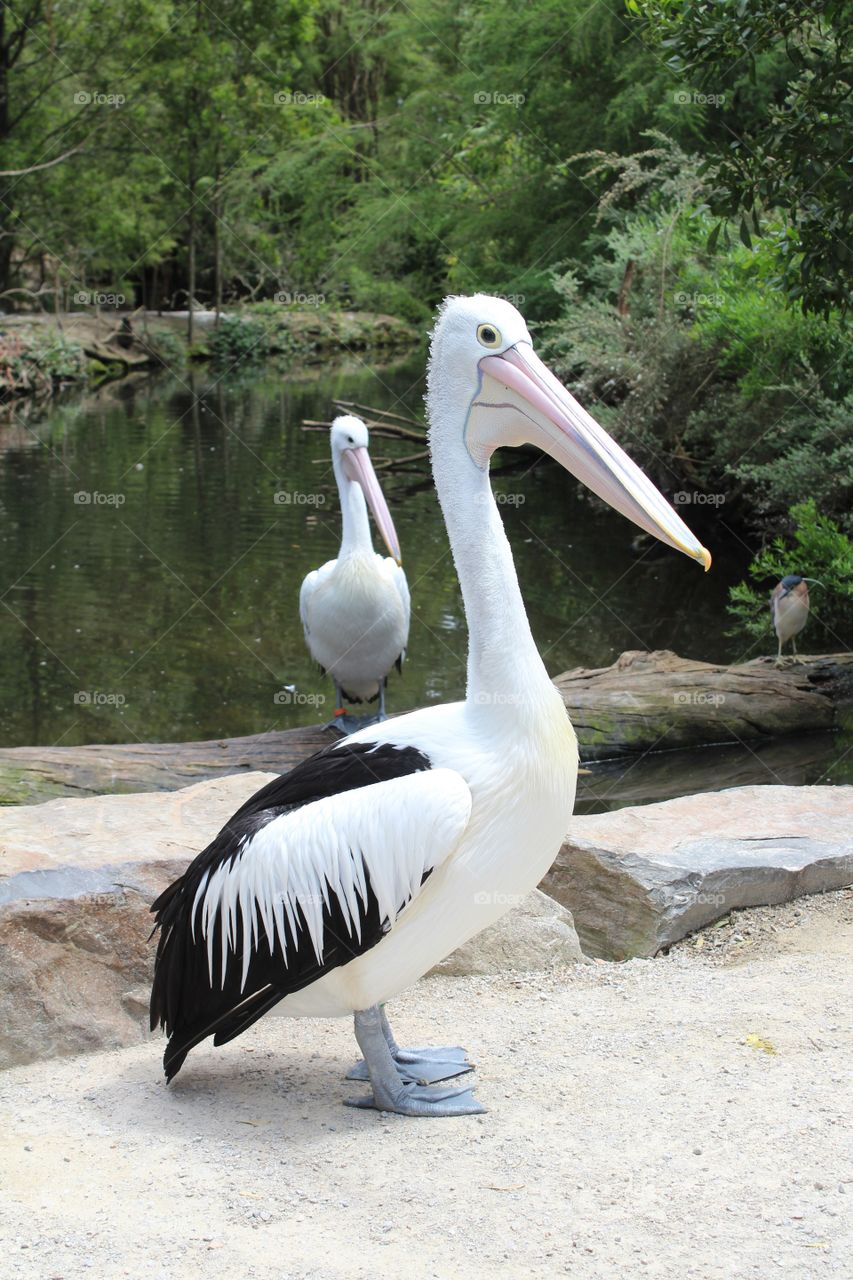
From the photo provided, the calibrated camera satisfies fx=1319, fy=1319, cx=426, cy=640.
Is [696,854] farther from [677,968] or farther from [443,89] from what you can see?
[443,89]

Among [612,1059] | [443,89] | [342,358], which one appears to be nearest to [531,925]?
[612,1059]

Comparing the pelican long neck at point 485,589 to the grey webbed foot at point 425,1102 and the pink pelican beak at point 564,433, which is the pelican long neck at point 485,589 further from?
the grey webbed foot at point 425,1102

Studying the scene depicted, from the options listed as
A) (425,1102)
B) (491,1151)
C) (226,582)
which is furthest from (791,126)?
(226,582)

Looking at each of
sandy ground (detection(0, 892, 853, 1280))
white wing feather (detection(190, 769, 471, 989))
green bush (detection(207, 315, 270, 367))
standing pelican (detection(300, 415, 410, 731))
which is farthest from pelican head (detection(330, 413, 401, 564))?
green bush (detection(207, 315, 270, 367))

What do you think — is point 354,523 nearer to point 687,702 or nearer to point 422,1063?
point 687,702

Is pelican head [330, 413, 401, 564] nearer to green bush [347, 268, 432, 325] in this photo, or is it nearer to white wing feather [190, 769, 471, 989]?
white wing feather [190, 769, 471, 989]

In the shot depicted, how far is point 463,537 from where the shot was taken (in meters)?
3.42

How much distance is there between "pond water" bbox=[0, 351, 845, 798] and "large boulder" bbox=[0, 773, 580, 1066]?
13.5 feet

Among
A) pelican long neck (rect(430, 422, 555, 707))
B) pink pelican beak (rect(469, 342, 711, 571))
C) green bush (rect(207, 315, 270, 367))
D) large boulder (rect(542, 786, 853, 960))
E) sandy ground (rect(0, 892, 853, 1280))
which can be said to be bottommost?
sandy ground (rect(0, 892, 853, 1280))

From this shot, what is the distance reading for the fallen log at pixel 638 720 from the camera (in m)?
6.54

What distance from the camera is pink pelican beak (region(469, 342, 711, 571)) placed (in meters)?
3.20

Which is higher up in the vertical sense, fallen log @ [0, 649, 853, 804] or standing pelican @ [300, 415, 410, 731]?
standing pelican @ [300, 415, 410, 731]

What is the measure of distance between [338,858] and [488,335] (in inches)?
54.2

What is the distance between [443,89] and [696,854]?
25.8m
